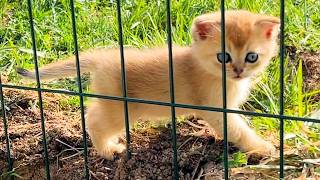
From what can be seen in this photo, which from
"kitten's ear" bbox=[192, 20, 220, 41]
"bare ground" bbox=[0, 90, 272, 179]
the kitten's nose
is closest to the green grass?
"bare ground" bbox=[0, 90, 272, 179]

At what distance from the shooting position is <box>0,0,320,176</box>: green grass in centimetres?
342

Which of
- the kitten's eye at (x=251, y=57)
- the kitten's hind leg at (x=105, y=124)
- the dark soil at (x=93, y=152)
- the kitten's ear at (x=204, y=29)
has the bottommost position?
the dark soil at (x=93, y=152)

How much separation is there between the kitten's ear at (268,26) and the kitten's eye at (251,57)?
96 millimetres

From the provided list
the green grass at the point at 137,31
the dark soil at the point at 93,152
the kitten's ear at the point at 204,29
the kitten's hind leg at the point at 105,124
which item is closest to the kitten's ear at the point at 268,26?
the kitten's ear at the point at 204,29

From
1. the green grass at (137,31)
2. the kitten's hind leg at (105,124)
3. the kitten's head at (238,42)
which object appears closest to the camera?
the kitten's head at (238,42)

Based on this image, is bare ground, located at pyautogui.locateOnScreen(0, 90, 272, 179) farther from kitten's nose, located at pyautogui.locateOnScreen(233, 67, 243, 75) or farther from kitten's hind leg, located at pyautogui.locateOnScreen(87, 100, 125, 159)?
kitten's nose, located at pyautogui.locateOnScreen(233, 67, 243, 75)

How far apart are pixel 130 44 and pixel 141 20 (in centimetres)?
35

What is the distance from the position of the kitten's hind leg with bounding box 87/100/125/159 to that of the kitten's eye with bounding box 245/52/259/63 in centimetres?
60

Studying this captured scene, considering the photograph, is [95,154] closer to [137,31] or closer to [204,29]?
[204,29]

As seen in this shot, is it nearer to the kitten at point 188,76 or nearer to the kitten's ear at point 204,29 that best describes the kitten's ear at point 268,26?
the kitten at point 188,76

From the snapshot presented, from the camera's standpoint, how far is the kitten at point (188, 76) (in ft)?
9.63

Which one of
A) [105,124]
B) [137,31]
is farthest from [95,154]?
[137,31]

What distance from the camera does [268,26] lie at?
2922 millimetres

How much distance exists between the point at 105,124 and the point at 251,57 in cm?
73
